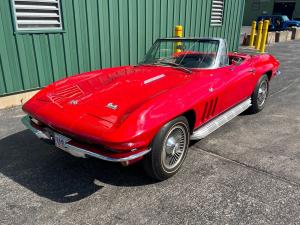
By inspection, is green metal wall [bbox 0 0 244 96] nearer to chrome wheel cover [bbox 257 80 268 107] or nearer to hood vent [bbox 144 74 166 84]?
hood vent [bbox 144 74 166 84]

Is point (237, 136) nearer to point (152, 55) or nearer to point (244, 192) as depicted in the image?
point (244, 192)

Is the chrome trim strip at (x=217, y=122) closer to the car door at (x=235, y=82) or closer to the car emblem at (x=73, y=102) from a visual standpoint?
the car door at (x=235, y=82)

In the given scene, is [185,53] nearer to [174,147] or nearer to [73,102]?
[174,147]

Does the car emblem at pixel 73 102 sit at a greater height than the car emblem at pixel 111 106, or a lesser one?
lesser

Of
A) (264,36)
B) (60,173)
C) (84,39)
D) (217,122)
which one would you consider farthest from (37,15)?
(264,36)

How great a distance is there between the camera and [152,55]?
4227 mm

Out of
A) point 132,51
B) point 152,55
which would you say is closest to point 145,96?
point 152,55

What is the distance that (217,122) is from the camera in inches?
140

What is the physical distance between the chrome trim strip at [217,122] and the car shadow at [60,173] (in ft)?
2.63

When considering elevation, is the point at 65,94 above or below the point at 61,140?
above

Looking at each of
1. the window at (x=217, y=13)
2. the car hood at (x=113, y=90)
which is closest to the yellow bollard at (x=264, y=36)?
the window at (x=217, y=13)

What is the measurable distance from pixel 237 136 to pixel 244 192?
142 centimetres

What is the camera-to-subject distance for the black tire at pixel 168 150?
8.41 ft

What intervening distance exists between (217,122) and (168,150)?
1040 mm
